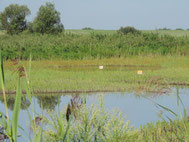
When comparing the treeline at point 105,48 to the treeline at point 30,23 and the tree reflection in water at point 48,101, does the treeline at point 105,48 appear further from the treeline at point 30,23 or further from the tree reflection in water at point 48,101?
the treeline at point 30,23

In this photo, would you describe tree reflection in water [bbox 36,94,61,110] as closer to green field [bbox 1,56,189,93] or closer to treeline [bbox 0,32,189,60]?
green field [bbox 1,56,189,93]

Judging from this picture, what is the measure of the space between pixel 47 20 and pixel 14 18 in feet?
23.2

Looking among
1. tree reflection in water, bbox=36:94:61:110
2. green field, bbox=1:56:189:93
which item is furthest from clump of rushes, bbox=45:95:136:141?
tree reflection in water, bbox=36:94:61:110

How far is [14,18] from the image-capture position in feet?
162

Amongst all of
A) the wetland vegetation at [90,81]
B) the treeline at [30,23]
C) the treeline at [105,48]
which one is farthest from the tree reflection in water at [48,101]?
the treeline at [30,23]

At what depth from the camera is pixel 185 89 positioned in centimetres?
1148

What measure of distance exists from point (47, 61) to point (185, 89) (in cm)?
944

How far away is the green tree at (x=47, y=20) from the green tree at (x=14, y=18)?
403 cm

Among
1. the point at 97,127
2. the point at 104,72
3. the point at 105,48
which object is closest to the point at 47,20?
the point at 105,48

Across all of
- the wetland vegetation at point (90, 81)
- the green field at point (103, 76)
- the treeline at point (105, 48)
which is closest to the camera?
the wetland vegetation at point (90, 81)

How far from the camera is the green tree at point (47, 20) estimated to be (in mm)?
44469

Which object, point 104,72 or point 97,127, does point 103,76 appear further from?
point 97,127

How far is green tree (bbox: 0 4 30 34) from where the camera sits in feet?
158

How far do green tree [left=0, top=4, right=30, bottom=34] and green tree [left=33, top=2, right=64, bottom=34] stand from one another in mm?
4026
